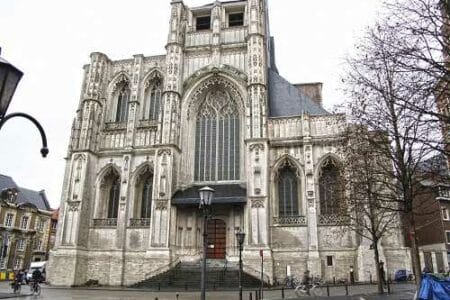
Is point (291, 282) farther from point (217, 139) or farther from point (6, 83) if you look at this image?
point (6, 83)

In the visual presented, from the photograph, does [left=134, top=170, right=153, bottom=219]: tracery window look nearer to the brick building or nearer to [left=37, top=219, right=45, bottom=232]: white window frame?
the brick building

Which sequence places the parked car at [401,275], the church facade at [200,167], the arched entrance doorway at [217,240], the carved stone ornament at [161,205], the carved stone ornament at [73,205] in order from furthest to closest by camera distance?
the carved stone ornament at [73,205]
the arched entrance doorway at [217,240]
the carved stone ornament at [161,205]
the church facade at [200,167]
the parked car at [401,275]

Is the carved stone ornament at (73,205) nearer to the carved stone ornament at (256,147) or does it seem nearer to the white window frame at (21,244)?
A: the carved stone ornament at (256,147)

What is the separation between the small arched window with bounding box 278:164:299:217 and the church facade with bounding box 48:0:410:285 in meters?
0.07

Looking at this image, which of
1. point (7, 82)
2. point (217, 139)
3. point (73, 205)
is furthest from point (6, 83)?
point (73, 205)

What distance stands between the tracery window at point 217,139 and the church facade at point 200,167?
8 cm

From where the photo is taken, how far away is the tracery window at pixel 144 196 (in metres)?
28.8

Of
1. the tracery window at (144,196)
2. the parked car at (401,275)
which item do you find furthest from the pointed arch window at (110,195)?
the parked car at (401,275)

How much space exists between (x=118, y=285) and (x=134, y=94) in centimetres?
1449

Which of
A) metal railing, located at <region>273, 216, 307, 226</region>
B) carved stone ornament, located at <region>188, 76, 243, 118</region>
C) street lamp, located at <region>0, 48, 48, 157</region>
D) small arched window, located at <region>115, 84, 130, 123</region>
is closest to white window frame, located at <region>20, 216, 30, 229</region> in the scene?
small arched window, located at <region>115, 84, 130, 123</region>

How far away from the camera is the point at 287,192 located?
1074 inches

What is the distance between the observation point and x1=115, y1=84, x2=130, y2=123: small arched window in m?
32.4

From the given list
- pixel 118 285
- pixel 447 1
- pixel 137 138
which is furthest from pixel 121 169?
pixel 447 1

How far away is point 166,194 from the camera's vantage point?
26656 mm
